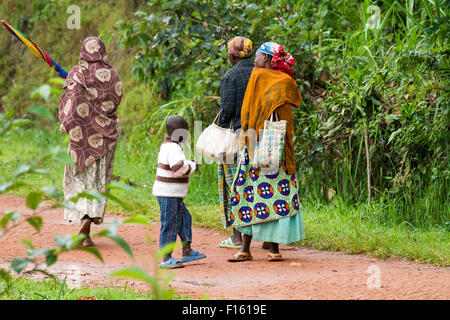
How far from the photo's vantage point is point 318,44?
317 inches

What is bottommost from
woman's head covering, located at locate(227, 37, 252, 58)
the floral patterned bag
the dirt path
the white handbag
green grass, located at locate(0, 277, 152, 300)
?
the dirt path

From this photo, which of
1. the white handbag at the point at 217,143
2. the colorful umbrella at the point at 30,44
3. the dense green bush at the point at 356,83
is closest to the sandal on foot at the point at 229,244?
the white handbag at the point at 217,143

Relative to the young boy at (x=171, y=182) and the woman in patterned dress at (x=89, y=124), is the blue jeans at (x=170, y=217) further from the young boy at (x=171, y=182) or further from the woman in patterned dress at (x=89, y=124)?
the woman in patterned dress at (x=89, y=124)

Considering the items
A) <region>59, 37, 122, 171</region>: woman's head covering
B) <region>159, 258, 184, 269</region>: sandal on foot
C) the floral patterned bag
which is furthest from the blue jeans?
<region>59, 37, 122, 171</region>: woman's head covering

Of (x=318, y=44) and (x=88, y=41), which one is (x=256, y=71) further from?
(x=318, y=44)

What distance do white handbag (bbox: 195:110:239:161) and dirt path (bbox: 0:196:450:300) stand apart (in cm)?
92

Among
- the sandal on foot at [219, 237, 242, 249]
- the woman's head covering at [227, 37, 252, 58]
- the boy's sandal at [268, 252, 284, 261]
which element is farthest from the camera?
the sandal on foot at [219, 237, 242, 249]

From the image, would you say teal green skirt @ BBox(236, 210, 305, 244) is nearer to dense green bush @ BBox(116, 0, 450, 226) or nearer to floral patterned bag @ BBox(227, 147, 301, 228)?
floral patterned bag @ BBox(227, 147, 301, 228)

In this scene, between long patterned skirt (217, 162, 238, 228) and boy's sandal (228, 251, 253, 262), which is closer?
boy's sandal (228, 251, 253, 262)

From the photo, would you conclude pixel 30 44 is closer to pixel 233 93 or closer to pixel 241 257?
pixel 233 93

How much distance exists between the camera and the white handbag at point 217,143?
5484mm

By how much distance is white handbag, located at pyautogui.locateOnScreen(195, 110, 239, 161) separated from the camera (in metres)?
5.48

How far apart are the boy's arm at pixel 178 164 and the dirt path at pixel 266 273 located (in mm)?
686
